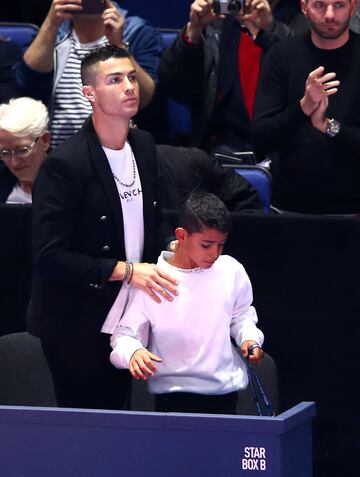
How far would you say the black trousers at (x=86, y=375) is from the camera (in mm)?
4031

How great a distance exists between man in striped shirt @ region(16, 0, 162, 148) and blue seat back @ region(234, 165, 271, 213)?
0.67 m

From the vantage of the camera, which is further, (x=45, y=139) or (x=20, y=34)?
(x=20, y=34)

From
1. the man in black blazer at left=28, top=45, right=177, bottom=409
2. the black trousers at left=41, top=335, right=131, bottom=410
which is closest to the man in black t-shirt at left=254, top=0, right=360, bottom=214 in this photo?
the man in black blazer at left=28, top=45, right=177, bottom=409

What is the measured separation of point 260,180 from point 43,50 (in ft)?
3.59

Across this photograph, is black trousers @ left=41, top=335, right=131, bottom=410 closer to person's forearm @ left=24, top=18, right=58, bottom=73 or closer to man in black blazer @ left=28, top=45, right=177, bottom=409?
man in black blazer @ left=28, top=45, right=177, bottom=409

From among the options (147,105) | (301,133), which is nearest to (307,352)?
(301,133)

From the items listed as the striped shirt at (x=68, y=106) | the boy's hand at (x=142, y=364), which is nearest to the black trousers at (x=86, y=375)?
the boy's hand at (x=142, y=364)

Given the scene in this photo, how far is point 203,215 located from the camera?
12.6 ft

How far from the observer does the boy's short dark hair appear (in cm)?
382

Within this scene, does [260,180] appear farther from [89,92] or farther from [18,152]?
[89,92]

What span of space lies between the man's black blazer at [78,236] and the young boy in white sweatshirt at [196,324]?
0.50 ft

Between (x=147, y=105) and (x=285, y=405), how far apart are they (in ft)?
5.47

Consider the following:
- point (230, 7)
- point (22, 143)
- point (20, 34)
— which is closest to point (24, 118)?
point (22, 143)

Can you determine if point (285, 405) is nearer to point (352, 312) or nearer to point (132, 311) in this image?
point (352, 312)
